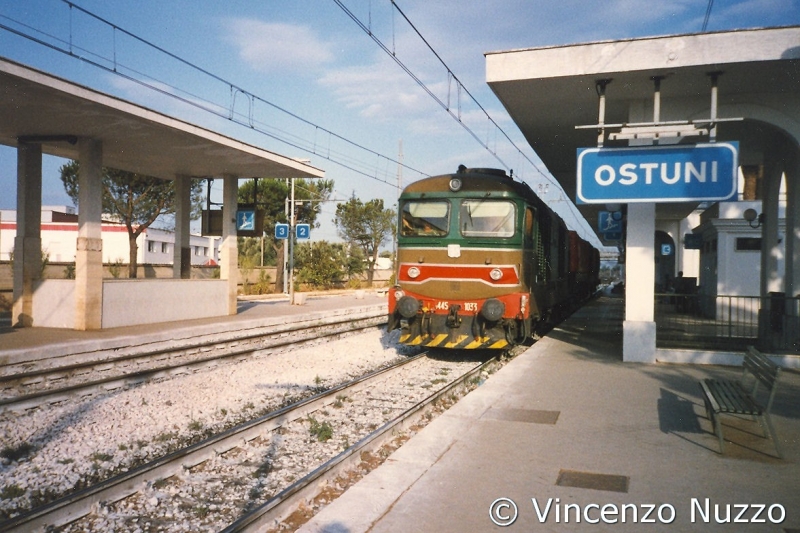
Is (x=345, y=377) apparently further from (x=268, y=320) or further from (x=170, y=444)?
(x=268, y=320)

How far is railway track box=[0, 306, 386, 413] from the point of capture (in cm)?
874

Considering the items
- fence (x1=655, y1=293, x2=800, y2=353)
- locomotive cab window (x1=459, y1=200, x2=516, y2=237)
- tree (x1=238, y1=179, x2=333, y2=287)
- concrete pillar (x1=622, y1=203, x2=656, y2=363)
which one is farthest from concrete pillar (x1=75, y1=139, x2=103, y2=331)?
tree (x1=238, y1=179, x2=333, y2=287)

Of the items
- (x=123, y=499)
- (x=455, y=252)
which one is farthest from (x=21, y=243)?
(x=123, y=499)

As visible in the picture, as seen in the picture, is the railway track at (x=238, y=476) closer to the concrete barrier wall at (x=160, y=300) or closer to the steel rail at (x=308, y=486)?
the steel rail at (x=308, y=486)

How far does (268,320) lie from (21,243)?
6.47 metres

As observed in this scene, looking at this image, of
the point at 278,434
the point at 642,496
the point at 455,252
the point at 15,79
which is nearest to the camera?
the point at 642,496

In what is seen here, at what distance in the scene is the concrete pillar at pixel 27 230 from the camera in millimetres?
14805

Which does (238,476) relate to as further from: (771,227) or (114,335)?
(771,227)

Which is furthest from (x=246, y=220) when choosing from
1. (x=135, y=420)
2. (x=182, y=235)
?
(x=135, y=420)

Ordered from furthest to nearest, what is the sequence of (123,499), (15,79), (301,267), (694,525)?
1. (301,267)
2. (15,79)
3. (123,499)
4. (694,525)

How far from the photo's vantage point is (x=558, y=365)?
10555 mm

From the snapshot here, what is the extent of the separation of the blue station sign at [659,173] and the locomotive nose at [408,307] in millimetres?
3527

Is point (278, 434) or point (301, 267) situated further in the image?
point (301, 267)

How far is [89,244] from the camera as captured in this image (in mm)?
14688
